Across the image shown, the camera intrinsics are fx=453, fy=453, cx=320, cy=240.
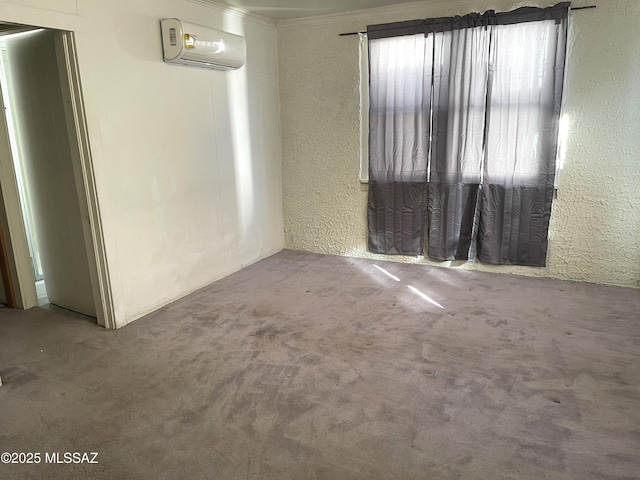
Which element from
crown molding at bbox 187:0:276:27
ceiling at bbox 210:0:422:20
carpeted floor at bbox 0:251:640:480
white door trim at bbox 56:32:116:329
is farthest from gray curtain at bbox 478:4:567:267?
white door trim at bbox 56:32:116:329

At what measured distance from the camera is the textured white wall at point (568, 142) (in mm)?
3545

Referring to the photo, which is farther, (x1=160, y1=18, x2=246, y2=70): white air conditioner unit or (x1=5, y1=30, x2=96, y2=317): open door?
(x1=160, y1=18, x2=246, y2=70): white air conditioner unit

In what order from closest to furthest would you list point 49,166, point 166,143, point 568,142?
point 49,166
point 166,143
point 568,142

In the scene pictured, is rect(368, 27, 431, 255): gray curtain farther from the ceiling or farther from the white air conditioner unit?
the white air conditioner unit

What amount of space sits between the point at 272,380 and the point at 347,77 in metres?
3.13

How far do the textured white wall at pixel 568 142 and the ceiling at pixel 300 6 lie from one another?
0.15 meters

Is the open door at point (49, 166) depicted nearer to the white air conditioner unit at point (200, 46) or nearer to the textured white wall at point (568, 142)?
the white air conditioner unit at point (200, 46)

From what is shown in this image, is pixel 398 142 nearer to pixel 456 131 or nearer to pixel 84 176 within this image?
pixel 456 131

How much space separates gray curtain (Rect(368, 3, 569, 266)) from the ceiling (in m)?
0.25


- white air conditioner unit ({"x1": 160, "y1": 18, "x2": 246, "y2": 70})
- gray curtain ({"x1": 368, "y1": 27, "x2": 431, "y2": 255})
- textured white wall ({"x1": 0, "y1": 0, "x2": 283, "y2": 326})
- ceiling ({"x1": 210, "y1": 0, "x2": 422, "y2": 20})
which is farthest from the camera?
gray curtain ({"x1": 368, "y1": 27, "x2": 431, "y2": 255})

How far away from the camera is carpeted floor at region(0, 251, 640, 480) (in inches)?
75.7

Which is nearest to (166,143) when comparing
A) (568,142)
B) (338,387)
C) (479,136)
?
(338,387)

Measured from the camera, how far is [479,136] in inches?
157

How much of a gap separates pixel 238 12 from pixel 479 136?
2435 mm
